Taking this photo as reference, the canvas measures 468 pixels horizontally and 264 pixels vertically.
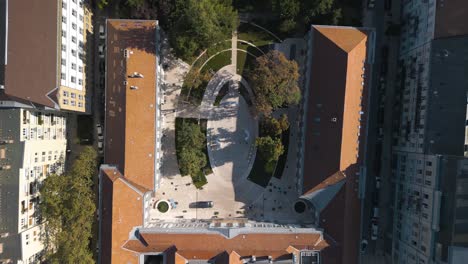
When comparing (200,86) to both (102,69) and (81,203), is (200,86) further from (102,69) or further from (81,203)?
(81,203)

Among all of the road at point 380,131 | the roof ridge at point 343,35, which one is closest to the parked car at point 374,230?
the road at point 380,131

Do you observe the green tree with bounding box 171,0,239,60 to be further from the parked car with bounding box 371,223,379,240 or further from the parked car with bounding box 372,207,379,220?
the parked car with bounding box 371,223,379,240

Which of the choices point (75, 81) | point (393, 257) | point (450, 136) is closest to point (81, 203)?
point (75, 81)

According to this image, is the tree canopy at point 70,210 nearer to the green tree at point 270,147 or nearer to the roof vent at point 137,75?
the roof vent at point 137,75

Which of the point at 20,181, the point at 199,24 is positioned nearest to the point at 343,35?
the point at 199,24

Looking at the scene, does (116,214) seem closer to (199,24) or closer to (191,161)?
(191,161)

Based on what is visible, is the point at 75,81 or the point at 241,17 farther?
the point at 241,17
